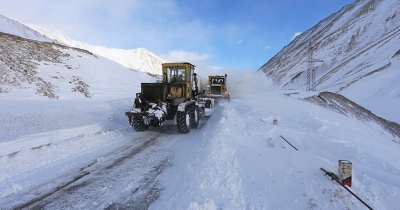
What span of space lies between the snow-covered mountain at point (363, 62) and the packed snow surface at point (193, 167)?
2096 centimetres

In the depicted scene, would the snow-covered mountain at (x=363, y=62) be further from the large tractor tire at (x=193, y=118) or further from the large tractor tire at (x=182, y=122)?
the large tractor tire at (x=182, y=122)

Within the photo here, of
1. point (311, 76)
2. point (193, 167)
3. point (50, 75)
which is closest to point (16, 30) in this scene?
point (50, 75)

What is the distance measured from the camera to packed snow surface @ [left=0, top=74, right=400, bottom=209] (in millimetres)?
3912

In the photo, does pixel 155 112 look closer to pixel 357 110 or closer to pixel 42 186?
pixel 42 186

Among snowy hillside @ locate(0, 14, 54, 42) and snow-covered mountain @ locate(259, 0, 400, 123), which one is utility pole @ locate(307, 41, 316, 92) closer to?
snow-covered mountain @ locate(259, 0, 400, 123)

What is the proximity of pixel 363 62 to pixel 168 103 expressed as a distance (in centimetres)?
4526

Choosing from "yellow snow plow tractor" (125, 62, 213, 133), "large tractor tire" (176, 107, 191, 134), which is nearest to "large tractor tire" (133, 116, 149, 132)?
"yellow snow plow tractor" (125, 62, 213, 133)

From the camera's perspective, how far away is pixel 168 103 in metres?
9.83

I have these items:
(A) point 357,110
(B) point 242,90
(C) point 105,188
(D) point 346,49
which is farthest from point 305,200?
(D) point 346,49

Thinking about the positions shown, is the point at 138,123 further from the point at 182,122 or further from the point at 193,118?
the point at 193,118

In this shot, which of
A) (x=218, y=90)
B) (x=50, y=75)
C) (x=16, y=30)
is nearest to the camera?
(x=50, y=75)

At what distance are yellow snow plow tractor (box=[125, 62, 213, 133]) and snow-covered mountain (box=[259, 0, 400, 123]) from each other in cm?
2194

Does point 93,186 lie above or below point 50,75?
below

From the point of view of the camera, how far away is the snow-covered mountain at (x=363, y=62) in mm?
28562
